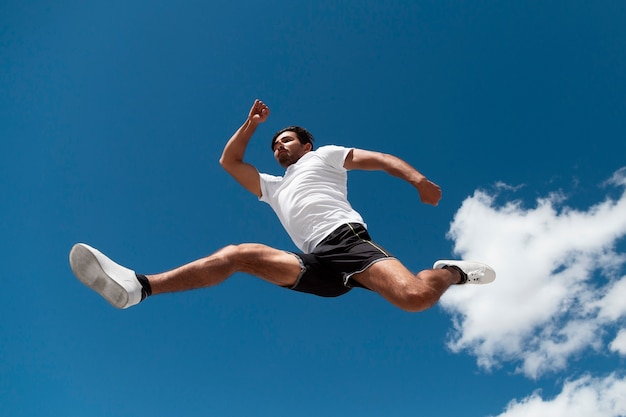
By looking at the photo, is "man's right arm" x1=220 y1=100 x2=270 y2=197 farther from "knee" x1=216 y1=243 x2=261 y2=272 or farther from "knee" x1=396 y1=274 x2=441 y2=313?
"knee" x1=396 y1=274 x2=441 y2=313

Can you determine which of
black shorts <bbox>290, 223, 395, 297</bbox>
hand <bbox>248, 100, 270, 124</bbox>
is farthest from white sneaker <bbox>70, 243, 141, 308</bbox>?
hand <bbox>248, 100, 270, 124</bbox>

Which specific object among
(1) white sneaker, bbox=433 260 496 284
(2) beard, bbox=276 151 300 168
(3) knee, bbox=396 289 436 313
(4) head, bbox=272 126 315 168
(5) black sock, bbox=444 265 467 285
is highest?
(4) head, bbox=272 126 315 168

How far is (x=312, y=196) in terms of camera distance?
16.0ft

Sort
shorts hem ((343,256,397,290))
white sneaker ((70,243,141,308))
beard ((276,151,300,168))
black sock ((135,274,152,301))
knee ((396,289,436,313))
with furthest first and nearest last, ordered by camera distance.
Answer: beard ((276,151,300,168))
shorts hem ((343,256,397,290))
knee ((396,289,436,313))
black sock ((135,274,152,301))
white sneaker ((70,243,141,308))

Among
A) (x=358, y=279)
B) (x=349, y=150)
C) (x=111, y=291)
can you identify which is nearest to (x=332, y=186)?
(x=349, y=150)

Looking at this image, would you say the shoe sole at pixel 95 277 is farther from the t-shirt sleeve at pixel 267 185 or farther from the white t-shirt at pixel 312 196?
the t-shirt sleeve at pixel 267 185

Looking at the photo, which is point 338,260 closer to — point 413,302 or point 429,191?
point 413,302

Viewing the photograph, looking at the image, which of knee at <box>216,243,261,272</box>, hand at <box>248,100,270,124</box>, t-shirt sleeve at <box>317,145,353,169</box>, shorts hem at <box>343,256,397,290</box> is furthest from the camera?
hand at <box>248,100,270,124</box>

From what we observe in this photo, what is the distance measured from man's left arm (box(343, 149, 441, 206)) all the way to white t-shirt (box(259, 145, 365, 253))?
13cm

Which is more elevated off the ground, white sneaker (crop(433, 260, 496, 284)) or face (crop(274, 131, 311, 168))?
face (crop(274, 131, 311, 168))

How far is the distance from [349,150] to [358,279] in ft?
5.41

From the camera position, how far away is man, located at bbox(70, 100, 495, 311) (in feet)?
12.6

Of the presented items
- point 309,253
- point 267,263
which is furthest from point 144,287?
point 309,253

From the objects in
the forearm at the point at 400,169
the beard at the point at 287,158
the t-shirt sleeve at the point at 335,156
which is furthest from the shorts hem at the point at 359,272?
the beard at the point at 287,158
